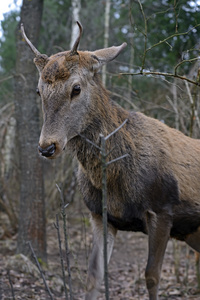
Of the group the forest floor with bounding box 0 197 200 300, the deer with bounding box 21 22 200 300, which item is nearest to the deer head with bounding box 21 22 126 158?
the deer with bounding box 21 22 200 300

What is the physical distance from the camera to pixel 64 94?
12.9 ft

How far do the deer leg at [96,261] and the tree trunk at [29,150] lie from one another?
2288mm

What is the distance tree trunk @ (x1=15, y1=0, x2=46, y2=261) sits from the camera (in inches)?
269

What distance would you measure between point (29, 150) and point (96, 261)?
2.71 meters

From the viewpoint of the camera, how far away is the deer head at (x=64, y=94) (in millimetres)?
3799

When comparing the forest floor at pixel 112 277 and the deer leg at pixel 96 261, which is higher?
the deer leg at pixel 96 261

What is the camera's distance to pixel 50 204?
972cm

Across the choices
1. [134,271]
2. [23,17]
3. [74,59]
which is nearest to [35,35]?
[23,17]

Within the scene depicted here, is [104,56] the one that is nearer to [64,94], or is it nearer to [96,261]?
[64,94]

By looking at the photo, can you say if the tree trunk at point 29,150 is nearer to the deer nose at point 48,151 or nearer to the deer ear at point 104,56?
the deer ear at point 104,56

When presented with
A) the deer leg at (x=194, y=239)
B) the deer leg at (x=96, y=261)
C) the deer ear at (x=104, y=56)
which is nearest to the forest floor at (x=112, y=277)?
the deer leg at (x=96, y=261)

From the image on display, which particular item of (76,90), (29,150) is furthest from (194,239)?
(29,150)

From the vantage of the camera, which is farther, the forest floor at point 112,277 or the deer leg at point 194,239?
the forest floor at point 112,277

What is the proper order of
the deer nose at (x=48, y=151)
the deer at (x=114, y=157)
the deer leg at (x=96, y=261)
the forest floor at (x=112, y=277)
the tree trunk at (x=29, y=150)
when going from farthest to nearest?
the tree trunk at (x=29, y=150) < the forest floor at (x=112, y=277) < the deer leg at (x=96, y=261) < the deer at (x=114, y=157) < the deer nose at (x=48, y=151)
